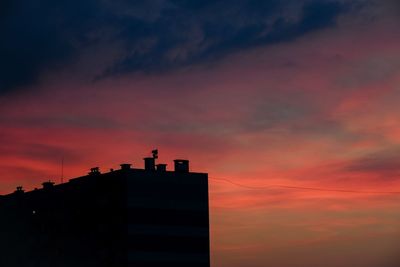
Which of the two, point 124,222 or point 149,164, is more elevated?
point 149,164

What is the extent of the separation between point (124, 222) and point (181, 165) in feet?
63.3

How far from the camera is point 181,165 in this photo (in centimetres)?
15550

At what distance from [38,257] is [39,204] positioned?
38.5ft

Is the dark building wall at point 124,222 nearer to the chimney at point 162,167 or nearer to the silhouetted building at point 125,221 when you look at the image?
the silhouetted building at point 125,221

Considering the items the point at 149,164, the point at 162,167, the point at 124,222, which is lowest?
the point at 124,222

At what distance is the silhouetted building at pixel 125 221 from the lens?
142 meters

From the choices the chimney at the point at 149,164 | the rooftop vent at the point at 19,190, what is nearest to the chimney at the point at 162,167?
the chimney at the point at 149,164

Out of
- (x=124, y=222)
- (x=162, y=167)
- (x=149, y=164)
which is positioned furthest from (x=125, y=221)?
(x=162, y=167)

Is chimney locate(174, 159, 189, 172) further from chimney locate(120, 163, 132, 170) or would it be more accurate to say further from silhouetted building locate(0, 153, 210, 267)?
chimney locate(120, 163, 132, 170)

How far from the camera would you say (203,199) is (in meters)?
152

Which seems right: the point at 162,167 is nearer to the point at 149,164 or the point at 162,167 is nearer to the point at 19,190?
the point at 149,164

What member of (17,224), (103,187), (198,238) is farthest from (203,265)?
(17,224)

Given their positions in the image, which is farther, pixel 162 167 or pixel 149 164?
pixel 162 167

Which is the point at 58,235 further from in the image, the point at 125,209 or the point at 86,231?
the point at 125,209
